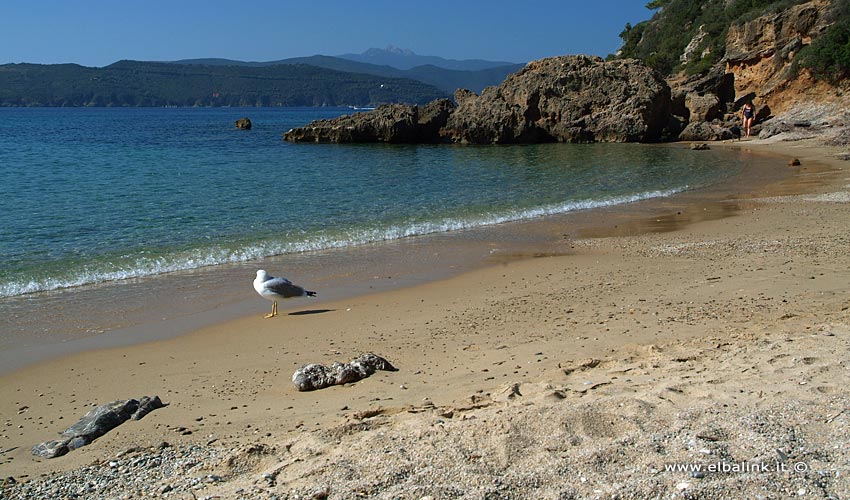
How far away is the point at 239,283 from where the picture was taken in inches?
404

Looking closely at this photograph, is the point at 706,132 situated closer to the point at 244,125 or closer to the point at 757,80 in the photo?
the point at 757,80

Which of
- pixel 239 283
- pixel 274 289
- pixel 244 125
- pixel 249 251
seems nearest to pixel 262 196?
pixel 249 251

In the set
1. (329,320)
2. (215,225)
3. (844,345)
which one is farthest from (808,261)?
(215,225)

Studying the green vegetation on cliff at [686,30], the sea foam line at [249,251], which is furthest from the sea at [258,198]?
the green vegetation on cliff at [686,30]

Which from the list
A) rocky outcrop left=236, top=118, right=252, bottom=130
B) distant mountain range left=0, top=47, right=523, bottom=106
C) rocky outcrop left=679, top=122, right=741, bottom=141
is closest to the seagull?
rocky outcrop left=679, top=122, right=741, bottom=141

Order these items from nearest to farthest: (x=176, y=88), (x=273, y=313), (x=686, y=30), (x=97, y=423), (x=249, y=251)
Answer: (x=97, y=423) < (x=273, y=313) < (x=249, y=251) < (x=686, y=30) < (x=176, y=88)

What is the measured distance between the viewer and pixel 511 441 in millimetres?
4180

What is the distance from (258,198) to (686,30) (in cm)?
5587

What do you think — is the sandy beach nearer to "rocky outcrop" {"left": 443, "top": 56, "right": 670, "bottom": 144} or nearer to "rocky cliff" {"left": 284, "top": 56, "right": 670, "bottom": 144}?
"rocky outcrop" {"left": 443, "top": 56, "right": 670, "bottom": 144}

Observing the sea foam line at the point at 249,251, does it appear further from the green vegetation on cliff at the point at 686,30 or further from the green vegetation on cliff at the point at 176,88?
the green vegetation on cliff at the point at 176,88

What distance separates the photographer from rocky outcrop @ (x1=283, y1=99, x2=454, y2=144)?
4347 centimetres

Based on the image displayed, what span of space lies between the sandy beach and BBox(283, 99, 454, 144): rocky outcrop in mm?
34425

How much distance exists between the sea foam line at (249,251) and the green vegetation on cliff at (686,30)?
35.6m

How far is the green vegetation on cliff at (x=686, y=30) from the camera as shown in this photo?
49688 mm
